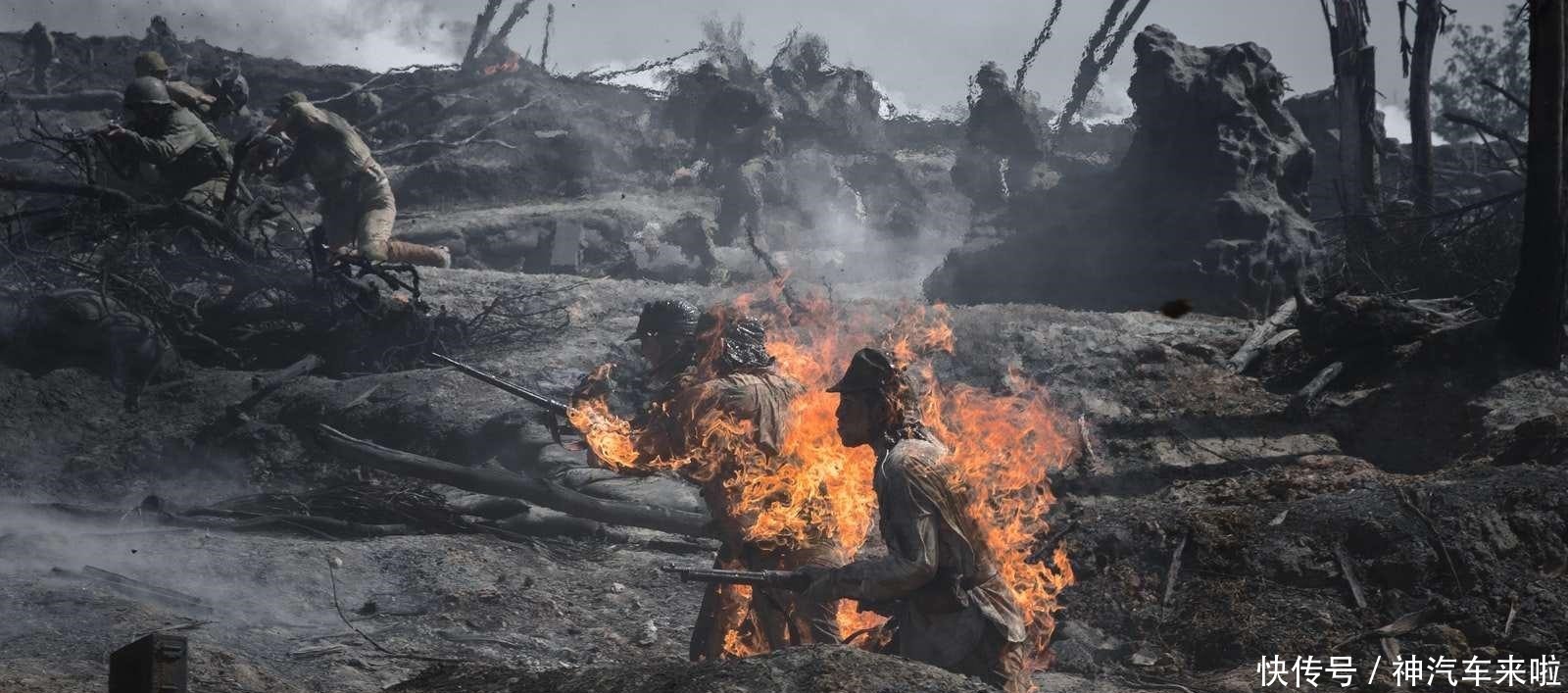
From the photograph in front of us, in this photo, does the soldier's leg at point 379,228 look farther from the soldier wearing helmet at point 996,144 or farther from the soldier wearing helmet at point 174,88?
the soldier wearing helmet at point 996,144

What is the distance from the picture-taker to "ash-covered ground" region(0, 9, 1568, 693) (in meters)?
6.34

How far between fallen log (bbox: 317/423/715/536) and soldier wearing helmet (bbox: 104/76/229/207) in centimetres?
406

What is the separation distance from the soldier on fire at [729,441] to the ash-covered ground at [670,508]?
857 mm

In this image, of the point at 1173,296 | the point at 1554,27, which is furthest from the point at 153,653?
the point at 1173,296

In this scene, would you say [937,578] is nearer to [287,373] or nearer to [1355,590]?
[1355,590]

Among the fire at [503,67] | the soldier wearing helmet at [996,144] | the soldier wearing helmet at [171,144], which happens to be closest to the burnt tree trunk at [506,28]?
the fire at [503,67]

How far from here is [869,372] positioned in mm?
5098

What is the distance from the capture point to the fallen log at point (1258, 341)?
12039mm

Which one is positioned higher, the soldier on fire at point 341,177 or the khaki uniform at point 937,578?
the soldier on fire at point 341,177

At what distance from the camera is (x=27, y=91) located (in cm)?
2202

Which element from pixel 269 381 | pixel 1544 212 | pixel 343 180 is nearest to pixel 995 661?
pixel 269 381

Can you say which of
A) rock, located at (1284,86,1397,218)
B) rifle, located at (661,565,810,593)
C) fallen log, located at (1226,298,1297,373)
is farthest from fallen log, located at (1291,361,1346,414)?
rock, located at (1284,86,1397,218)

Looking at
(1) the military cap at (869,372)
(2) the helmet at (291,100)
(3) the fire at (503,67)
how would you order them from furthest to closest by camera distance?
(3) the fire at (503,67)
(2) the helmet at (291,100)
(1) the military cap at (869,372)

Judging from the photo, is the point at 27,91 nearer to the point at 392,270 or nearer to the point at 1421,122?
the point at 392,270
